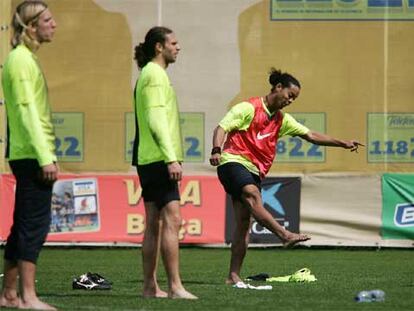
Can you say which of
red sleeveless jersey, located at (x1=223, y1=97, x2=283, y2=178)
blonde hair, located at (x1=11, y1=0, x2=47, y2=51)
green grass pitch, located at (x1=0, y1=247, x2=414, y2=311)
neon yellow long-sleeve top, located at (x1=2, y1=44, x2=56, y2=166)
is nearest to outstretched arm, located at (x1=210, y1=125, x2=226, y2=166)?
red sleeveless jersey, located at (x1=223, y1=97, x2=283, y2=178)

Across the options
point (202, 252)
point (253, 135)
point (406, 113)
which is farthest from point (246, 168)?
point (406, 113)

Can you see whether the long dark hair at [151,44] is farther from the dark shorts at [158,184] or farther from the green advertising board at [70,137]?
the green advertising board at [70,137]

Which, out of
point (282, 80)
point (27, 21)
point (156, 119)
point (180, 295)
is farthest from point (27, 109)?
point (282, 80)

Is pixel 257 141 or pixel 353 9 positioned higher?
pixel 353 9

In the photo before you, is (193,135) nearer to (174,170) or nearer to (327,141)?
(327,141)

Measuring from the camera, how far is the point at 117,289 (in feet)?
33.6

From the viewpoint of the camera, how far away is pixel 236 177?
1112cm

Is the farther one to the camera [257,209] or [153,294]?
[257,209]

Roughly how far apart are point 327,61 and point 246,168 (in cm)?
625

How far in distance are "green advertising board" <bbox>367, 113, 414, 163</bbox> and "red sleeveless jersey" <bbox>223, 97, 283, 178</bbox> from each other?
19.5 ft

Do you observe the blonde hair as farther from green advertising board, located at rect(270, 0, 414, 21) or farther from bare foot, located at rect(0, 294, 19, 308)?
green advertising board, located at rect(270, 0, 414, 21)

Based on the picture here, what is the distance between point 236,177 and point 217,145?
417mm

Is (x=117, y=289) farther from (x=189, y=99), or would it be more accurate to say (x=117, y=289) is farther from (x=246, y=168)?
(x=189, y=99)

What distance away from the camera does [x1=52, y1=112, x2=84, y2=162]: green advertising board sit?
17266mm
